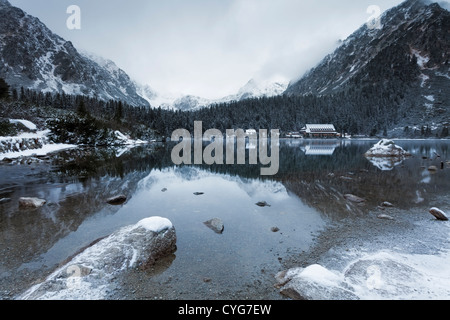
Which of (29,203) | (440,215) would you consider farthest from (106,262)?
(440,215)

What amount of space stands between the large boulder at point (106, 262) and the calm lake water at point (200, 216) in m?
0.49

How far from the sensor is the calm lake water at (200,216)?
718cm

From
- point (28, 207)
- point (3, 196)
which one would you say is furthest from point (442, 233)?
point (3, 196)

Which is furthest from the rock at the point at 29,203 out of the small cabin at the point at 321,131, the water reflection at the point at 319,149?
the small cabin at the point at 321,131

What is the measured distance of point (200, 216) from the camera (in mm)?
13164

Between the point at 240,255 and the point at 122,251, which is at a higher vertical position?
the point at 122,251

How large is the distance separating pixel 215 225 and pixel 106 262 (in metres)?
5.23

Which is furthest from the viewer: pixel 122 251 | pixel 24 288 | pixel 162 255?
pixel 162 255

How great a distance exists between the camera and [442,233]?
33.3ft

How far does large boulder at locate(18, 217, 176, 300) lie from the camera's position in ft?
20.2

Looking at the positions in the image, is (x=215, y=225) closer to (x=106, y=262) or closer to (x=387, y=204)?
(x=106, y=262)

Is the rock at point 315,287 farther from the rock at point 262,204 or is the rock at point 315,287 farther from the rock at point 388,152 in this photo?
the rock at point 388,152

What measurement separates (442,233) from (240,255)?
906 cm
